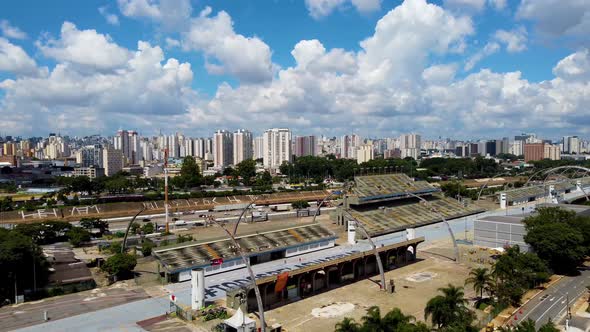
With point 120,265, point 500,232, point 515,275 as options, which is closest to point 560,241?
point 515,275

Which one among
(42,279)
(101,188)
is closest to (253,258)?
(42,279)

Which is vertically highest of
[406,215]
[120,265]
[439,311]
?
[439,311]

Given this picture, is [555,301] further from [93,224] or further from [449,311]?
[93,224]

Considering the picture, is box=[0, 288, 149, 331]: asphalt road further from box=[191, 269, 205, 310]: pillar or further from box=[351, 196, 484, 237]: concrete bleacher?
box=[351, 196, 484, 237]: concrete bleacher

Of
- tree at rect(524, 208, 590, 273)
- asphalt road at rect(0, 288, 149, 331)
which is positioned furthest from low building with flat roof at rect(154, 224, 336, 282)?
tree at rect(524, 208, 590, 273)

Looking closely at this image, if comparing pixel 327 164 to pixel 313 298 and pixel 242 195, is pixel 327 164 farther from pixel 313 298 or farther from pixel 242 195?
pixel 313 298

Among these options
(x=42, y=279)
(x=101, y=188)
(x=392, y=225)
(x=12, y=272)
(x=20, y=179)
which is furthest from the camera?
(x=20, y=179)
